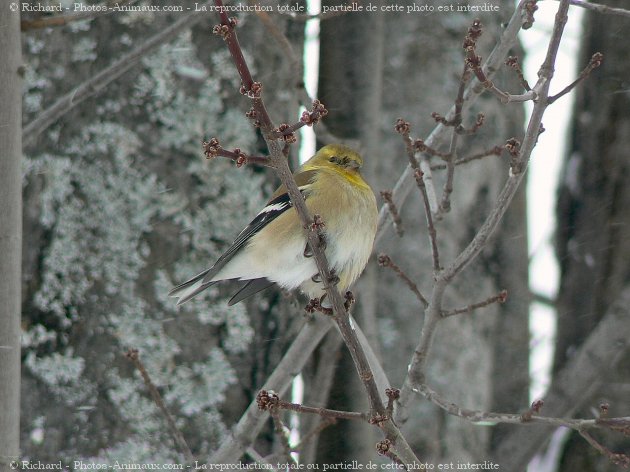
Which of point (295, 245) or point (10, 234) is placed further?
point (295, 245)

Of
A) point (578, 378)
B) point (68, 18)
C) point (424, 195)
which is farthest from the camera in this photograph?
point (578, 378)

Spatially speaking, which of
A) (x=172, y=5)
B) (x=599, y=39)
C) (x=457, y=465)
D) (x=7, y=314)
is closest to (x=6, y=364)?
(x=7, y=314)

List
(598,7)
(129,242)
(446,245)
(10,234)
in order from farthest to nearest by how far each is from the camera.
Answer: (446,245) → (129,242) → (598,7) → (10,234)

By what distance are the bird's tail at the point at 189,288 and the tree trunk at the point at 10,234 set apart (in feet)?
3.06

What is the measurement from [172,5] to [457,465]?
2.84 meters

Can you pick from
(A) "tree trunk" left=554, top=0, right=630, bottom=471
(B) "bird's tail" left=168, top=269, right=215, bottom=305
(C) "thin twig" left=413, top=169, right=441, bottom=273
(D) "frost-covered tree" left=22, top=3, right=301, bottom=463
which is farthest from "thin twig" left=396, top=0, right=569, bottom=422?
(A) "tree trunk" left=554, top=0, right=630, bottom=471

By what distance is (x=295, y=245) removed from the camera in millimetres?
3340

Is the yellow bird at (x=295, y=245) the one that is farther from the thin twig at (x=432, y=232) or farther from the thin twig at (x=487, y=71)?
the thin twig at (x=432, y=232)

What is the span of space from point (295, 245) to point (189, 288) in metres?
0.47

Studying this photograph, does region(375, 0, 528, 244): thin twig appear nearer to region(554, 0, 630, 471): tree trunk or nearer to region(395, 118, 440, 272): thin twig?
region(395, 118, 440, 272): thin twig

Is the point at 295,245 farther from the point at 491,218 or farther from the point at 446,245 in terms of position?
the point at 446,245

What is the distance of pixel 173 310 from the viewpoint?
346 cm

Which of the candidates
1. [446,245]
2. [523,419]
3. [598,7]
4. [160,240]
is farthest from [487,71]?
[446,245]

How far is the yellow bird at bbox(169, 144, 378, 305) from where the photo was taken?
10.9 feet
